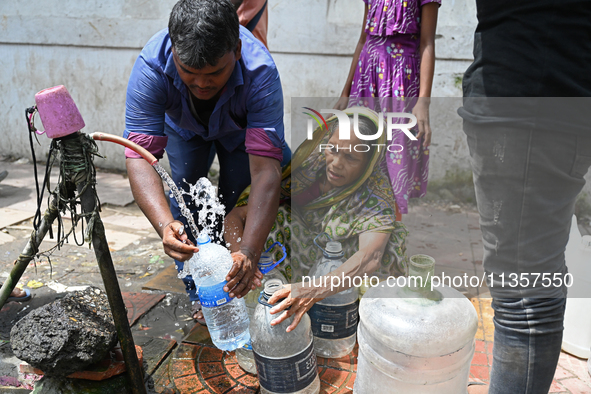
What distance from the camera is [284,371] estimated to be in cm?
188

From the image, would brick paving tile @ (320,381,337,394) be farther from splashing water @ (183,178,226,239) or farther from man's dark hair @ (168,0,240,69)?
man's dark hair @ (168,0,240,69)

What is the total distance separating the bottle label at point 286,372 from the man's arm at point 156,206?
0.58 m

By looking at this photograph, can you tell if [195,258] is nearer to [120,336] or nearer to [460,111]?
[120,336]

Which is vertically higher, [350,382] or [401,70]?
[401,70]

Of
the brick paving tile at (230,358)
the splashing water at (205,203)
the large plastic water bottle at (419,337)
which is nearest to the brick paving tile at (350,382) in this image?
the large plastic water bottle at (419,337)

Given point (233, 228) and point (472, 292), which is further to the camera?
point (472, 292)

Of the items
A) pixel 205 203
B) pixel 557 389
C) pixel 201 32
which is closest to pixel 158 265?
pixel 205 203

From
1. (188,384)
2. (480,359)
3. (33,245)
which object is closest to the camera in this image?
(33,245)

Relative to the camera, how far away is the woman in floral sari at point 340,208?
91.0 inches

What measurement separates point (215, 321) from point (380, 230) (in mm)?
1012

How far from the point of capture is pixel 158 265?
350 centimetres

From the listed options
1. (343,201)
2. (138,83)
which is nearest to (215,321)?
(343,201)

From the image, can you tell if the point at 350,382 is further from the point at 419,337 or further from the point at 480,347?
the point at 480,347

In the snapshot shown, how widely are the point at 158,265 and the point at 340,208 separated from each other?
1809 mm
